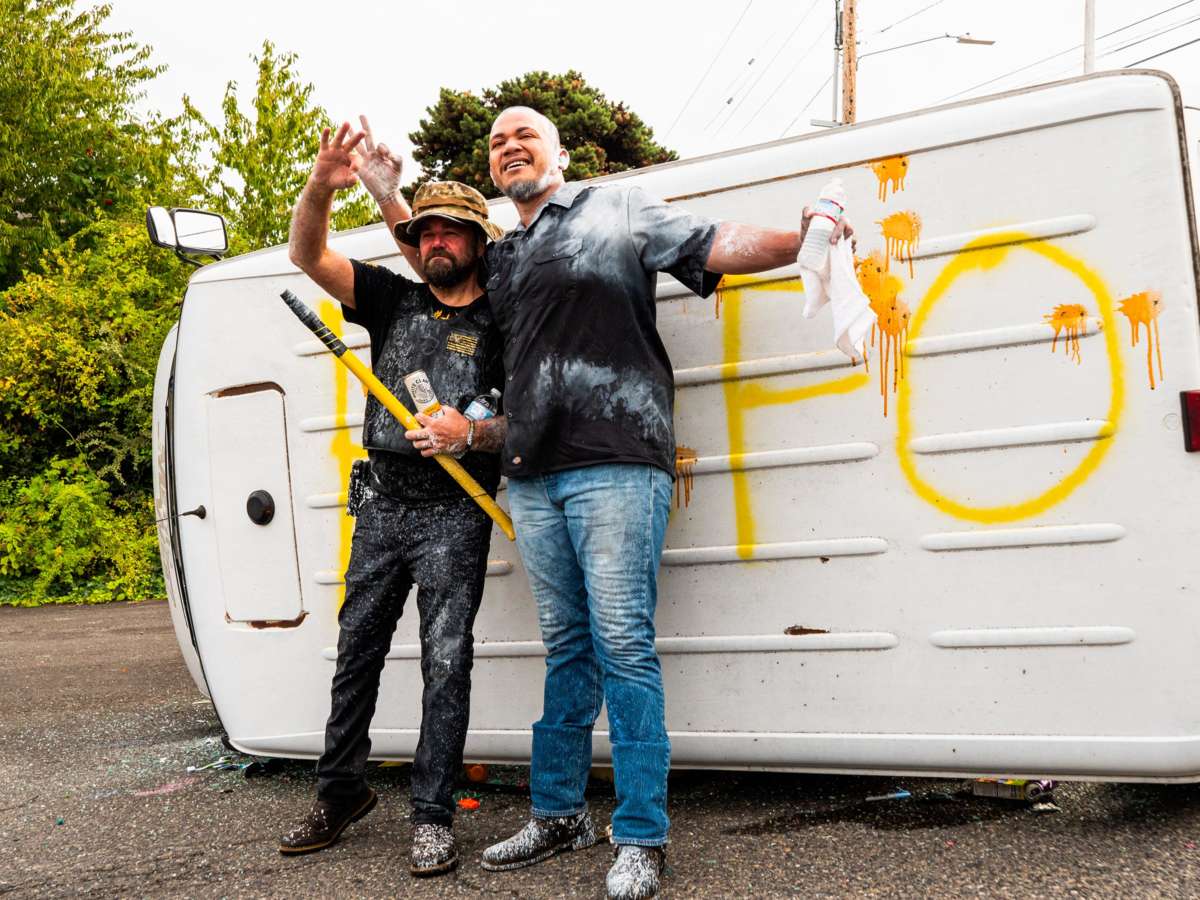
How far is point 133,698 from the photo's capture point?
523 cm

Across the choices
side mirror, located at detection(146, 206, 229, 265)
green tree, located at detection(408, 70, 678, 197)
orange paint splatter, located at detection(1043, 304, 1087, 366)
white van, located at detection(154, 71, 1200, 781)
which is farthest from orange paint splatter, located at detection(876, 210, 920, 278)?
green tree, located at detection(408, 70, 678, 197)

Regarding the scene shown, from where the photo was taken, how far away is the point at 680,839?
270cm

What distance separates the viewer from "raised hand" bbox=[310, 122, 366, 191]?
273 cm

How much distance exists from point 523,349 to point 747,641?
0.99 metres

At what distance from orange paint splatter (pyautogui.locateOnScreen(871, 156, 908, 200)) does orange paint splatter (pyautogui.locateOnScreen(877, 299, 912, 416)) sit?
0.96ft

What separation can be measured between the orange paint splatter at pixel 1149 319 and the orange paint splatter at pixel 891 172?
62cm

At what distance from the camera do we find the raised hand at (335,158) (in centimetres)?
273

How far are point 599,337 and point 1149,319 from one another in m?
1.30

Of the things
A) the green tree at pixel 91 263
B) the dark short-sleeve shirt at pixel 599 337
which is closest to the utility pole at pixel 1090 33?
the green tree at pixel 91 263

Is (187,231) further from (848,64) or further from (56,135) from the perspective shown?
(848,64)

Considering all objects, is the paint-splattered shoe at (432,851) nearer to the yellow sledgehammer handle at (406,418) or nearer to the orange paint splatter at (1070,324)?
the yellow sledgehammer handle at (406,418)

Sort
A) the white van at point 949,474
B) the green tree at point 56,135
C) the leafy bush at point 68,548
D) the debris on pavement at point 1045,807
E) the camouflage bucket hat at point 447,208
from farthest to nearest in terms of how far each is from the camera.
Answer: the green tree at point 56,135
the leafy bush at point 68,548
the camouflage bucket hat at point 447,208
the debris on pavement at point 1045,807
the white van at point 949,474

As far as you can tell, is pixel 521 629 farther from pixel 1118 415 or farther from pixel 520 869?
pixel 1118 415

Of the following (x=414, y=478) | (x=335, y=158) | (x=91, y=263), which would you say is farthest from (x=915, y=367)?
(x=91, y=263)
